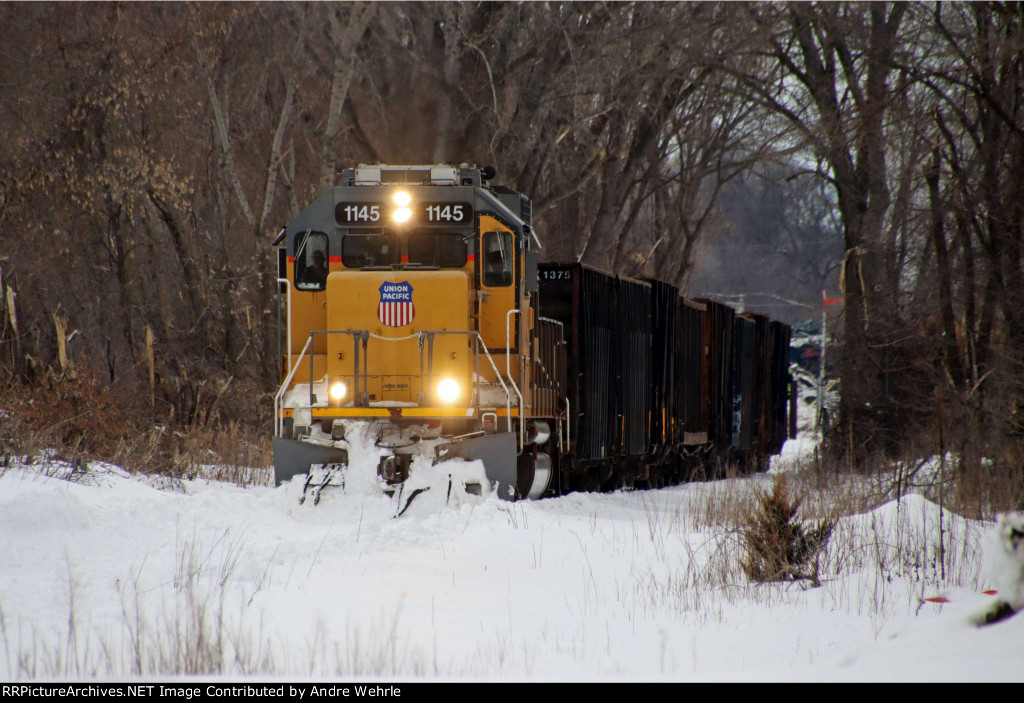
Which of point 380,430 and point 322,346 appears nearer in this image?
point 380,430

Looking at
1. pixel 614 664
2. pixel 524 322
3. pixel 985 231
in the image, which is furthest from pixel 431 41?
pixel 614 664

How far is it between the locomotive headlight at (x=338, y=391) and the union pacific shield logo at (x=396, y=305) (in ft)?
2.48

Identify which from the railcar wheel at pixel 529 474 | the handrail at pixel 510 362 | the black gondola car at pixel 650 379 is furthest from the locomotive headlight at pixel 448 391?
the black gondola car at pixel 650 379

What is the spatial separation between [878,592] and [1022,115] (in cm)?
965

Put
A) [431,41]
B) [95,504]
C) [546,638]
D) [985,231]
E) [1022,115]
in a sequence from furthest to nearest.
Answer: [431,41] → [985,231] → [1022,115] → [95,504] → [546,638]

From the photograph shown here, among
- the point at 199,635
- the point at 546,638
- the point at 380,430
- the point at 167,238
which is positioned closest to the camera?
the point at 199,635

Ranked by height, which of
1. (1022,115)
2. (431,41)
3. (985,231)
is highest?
(431,41)

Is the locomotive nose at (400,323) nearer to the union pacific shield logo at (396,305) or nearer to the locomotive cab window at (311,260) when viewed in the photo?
the union pacific shield logo at (396,305)

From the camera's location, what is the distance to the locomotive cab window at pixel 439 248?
11.6m

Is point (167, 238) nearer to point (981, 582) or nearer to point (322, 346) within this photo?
point (322, 346)

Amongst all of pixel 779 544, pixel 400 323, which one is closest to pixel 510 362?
pixel 400 323

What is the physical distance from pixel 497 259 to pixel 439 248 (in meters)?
0.59

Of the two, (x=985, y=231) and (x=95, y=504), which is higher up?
(x=985, y=231)

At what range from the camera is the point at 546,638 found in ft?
19.2
